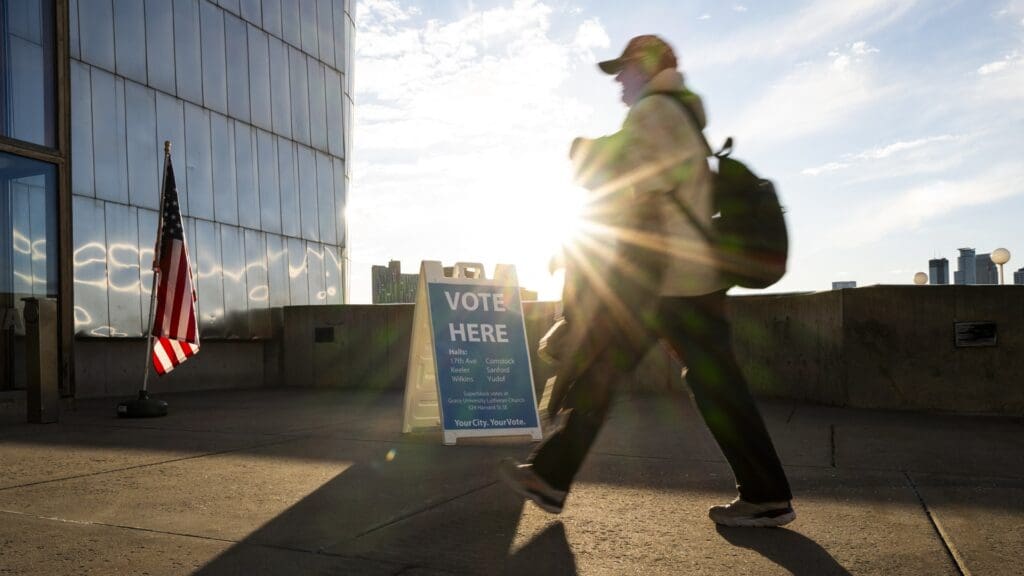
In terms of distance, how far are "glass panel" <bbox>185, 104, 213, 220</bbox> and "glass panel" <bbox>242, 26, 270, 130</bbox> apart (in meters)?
1.38

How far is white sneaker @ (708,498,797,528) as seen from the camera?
343 centimetres

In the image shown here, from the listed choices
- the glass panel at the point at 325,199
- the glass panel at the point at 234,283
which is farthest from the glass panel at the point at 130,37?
the glass panel at the point at 325,199

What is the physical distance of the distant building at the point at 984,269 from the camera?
404ft

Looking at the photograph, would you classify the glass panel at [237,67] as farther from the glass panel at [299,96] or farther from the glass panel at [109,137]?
the glass panel at [109,137]

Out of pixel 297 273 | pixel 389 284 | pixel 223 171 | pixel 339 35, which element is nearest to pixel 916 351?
pixel 223 171

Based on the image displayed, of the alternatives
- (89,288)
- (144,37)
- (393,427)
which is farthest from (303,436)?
→ (144,37)

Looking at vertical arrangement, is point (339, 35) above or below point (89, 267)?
above

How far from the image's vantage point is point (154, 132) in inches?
492

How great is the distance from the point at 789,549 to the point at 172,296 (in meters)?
7.58

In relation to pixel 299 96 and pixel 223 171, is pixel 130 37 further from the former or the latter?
pixel 299 96

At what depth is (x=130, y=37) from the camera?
479 inches

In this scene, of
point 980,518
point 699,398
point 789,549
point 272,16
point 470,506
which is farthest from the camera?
point 272,16

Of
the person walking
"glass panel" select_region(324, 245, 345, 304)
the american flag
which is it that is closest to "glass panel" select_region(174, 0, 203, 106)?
"glass panel" select_region(324, 245, 345, 304)

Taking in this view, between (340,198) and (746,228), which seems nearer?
(746,228)
